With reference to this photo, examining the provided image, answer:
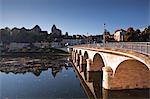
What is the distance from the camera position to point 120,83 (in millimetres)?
23219

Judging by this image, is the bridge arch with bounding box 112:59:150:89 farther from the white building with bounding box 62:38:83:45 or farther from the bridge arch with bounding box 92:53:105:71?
the white building with bounding box 62:38:83:45

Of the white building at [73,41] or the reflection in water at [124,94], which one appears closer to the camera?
the reflection in water at [124,94]

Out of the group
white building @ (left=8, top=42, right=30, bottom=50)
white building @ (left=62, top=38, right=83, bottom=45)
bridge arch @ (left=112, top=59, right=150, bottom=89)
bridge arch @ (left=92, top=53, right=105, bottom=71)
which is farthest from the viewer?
white building @ (left=62, top=38, right=83, bottom=45)

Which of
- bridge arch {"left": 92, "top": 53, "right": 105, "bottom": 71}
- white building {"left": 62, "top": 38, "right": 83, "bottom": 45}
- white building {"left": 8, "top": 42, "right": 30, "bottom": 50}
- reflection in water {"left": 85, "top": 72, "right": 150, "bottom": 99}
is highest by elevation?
white building {"left": 62, "top": 38, "right": 83, "bottom": 45}

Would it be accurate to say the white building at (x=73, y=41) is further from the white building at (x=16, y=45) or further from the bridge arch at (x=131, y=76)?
the bridge arch at (x=131, y=76)

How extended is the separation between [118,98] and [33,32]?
109 m

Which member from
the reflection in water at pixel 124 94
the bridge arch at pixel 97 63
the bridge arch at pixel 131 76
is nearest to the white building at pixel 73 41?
the bridge arch at pixel 97 63

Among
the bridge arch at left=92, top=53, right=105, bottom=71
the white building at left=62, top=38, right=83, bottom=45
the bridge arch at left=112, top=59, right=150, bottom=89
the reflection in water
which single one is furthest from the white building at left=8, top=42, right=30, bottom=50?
the bridge arch at left=112, top=59, right=150, bottom=89

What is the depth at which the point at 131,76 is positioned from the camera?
2288 centimetres

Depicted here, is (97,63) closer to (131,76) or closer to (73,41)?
(131,76)

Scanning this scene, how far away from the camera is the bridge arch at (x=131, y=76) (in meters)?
22.5

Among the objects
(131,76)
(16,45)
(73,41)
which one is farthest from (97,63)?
(73,41)

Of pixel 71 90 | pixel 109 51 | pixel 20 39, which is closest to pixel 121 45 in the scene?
pixel 109 51

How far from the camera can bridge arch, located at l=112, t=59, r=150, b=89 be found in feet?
73.8
